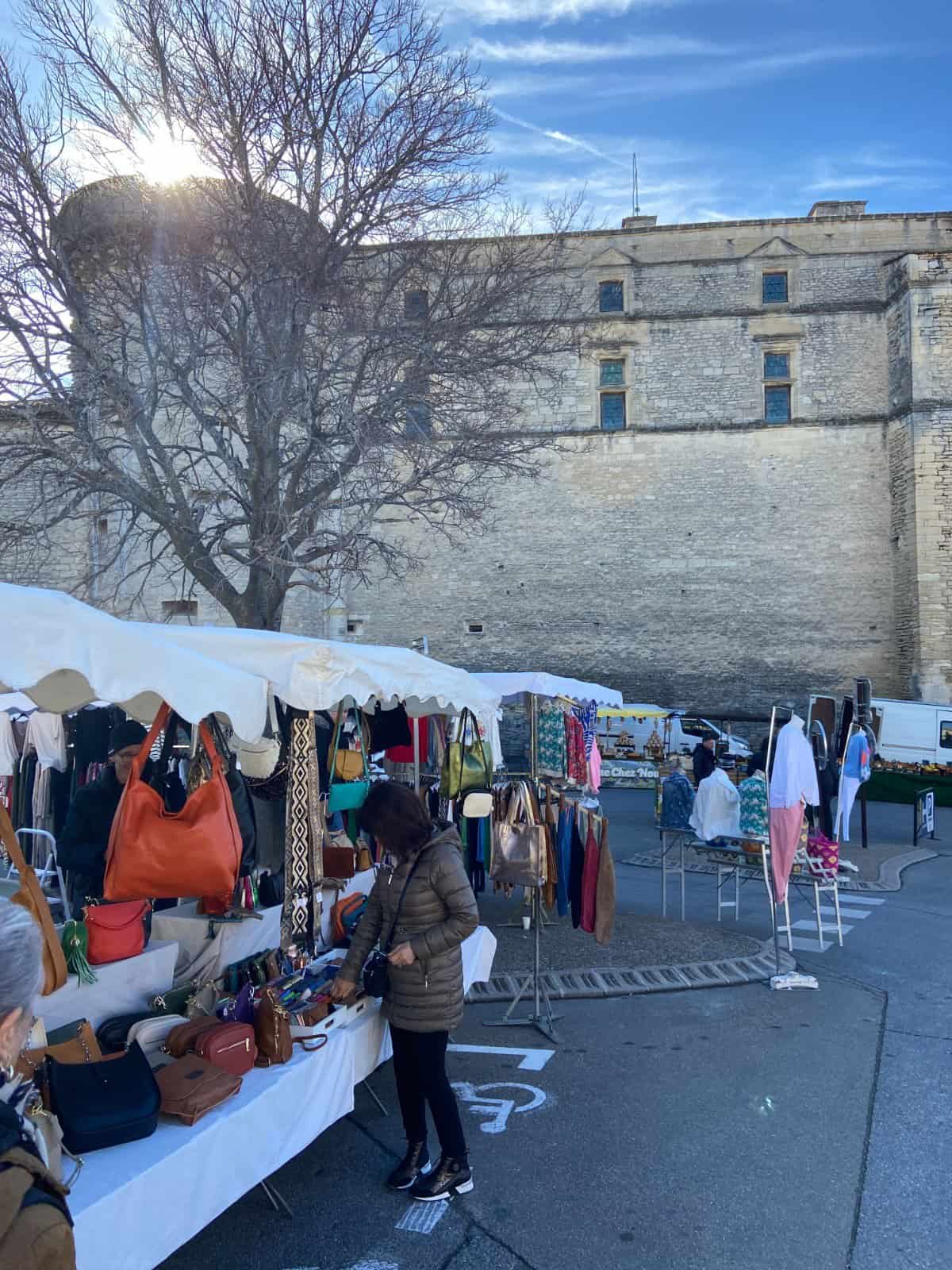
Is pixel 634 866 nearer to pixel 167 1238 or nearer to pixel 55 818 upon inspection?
pixel 55 818

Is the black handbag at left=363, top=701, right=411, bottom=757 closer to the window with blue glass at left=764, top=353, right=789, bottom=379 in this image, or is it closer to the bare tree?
the bare tree

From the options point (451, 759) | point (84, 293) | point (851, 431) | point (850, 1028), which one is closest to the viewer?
point (850, 1028)

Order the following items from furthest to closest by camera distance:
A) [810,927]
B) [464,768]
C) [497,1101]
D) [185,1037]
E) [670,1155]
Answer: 1. [810,927]
2. [464,768]
3. [497,1101]
4. [670,1155]
5. [185,1037]

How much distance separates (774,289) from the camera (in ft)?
84.5

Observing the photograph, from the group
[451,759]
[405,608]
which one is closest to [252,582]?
[451,759]

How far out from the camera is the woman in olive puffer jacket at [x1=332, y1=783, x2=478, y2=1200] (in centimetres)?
350

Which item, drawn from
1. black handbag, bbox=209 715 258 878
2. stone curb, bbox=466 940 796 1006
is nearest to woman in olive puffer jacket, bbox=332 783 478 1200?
black handbag, bbox=209 715 258 878

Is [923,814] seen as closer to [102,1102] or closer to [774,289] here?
[102,1102]

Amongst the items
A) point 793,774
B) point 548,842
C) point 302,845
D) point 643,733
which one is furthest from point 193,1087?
point 643,733

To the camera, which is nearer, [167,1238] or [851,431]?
[167,1238]

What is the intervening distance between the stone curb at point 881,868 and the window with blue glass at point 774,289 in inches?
730

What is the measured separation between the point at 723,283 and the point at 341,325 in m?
18.1

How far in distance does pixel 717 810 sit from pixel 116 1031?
525cm

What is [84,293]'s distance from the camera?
10758 mm
